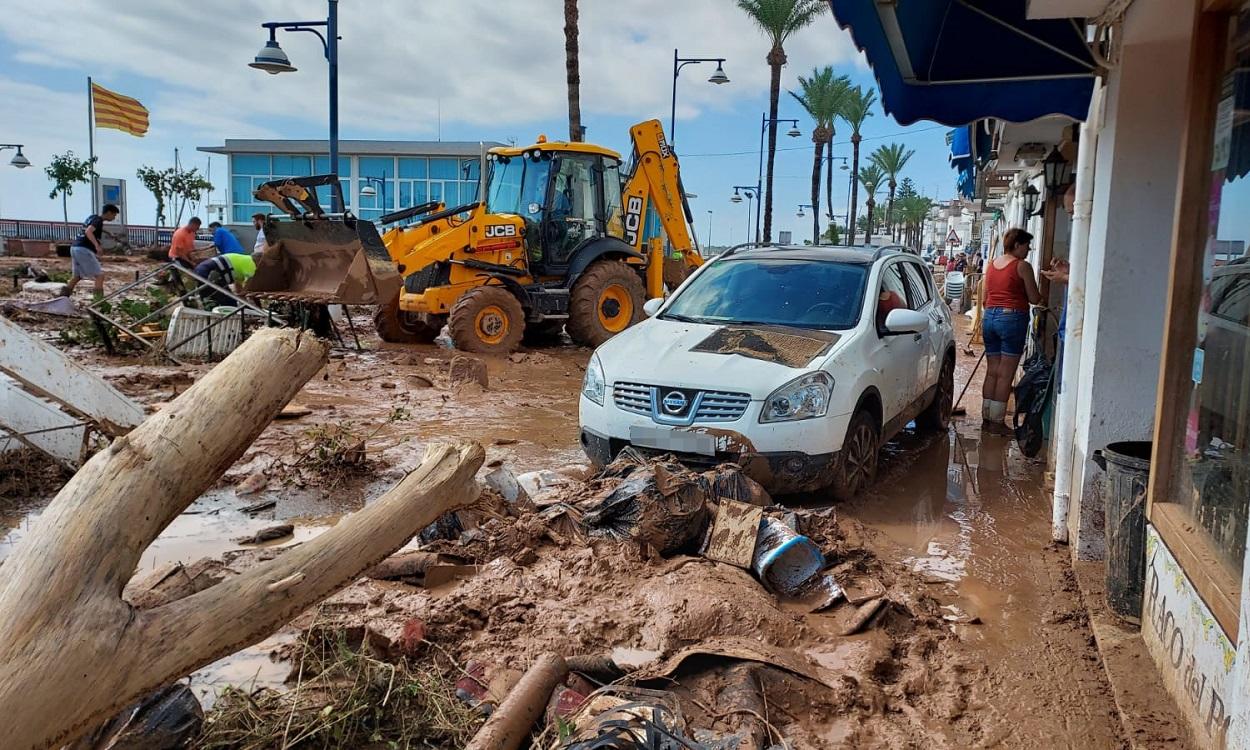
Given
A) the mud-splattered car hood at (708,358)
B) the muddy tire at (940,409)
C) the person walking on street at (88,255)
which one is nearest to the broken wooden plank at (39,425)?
the mud-splattered car hood at (708,358)

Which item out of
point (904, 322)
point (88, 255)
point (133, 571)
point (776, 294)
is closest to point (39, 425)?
point (133, 571)

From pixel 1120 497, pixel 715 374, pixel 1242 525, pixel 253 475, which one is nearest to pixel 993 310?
pixel 715 374

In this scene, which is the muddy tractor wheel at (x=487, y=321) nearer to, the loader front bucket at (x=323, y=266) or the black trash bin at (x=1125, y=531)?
the loader front bucket at (x=323, y=266)

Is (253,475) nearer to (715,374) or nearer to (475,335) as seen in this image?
(715,374)

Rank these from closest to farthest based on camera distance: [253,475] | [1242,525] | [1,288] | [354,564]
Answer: [354,564] < [1242,525] < [253,475] < [1,288]

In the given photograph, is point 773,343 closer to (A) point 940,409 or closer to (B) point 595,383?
(B) point 595,383

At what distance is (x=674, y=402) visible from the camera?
600cm

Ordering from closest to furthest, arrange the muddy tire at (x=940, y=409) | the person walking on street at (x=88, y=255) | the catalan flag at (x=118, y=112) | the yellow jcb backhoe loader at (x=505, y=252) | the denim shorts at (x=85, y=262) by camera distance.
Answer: the muddy tire at (x=940, y=409) → the yellow jcb backhoe loader at (x=505, y=252) → the person walking on street at (x=88, y=255) → the denim shorts at (x=85, y=262) → the catalan flag at (x=118, y=112)

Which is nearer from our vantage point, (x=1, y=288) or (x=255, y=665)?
(x=255, y=665)

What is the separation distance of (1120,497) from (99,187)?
50.9 meters

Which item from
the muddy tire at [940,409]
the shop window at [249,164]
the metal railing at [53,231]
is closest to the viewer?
the muddy tire at [940,409]

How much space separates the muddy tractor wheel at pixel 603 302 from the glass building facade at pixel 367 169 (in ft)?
98.3

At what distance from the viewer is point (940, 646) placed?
434 cm

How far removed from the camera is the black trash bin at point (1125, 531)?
416 centimetres
